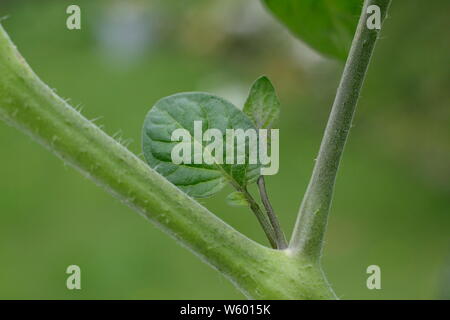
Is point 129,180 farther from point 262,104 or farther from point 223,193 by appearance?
point 223,193

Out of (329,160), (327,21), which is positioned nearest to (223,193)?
(327,21)

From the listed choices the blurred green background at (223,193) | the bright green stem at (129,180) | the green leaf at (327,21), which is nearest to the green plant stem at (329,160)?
the bright green stem at (129,180)

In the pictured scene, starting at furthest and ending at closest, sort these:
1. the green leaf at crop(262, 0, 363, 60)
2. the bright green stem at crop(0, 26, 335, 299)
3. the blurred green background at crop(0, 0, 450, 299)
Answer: the blurred green background at crop(0, 0, 450, 299) → the green leaf at crop(262, 0, 363, 60) → the bright green stem at crop(0, 26, 335, 299)

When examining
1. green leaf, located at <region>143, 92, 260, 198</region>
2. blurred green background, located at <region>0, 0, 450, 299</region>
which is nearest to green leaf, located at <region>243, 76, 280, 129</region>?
green leaf, located at <region>143, 92, 260, 198</region>

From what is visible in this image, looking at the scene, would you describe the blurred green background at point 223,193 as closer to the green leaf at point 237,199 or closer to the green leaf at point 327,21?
the green leaf at point 327,21

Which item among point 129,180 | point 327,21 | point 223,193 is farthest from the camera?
point 223,193

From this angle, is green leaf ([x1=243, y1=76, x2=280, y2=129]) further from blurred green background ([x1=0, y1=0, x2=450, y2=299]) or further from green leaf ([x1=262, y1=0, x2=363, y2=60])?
blurred green background ([x1=0, y1=0, x2=450, y2=299])
